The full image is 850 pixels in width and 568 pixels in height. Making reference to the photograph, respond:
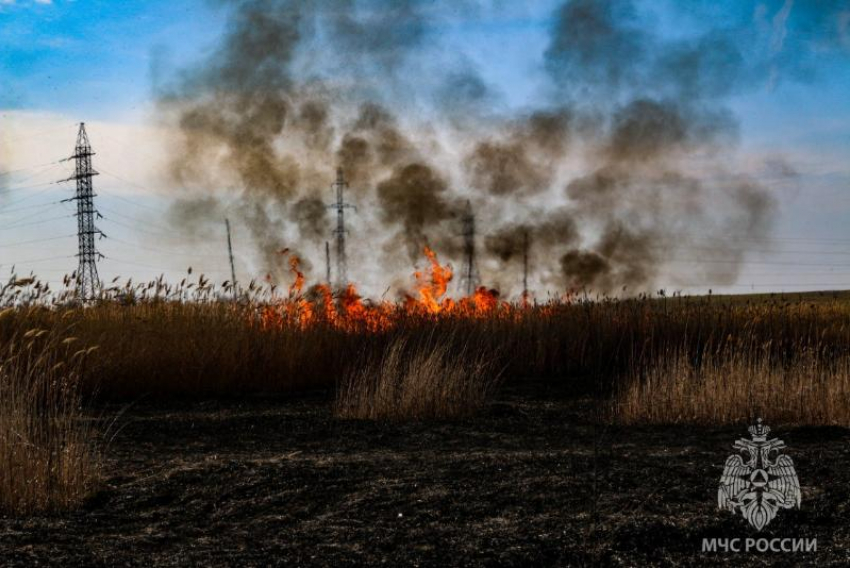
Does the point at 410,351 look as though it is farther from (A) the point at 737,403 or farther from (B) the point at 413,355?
(A) the point at 737,403

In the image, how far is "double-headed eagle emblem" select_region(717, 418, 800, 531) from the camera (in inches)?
220

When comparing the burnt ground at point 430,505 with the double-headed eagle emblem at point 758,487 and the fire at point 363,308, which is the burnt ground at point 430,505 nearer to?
the double-headed eagle emblem at point 758,487

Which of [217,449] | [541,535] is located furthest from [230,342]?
[541,535]

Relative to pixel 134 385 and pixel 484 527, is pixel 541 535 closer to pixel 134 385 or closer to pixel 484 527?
pixel 484 527

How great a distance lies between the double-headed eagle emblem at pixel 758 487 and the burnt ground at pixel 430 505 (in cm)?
9

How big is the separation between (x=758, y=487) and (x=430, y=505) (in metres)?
2.13

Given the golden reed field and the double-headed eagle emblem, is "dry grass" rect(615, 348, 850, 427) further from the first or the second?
the double-headed eagle emblem

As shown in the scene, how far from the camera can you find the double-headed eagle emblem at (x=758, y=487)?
558 cm

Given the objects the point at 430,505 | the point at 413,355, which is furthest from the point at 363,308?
the point at 430,505

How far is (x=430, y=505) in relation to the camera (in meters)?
5.68

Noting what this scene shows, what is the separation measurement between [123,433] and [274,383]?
3.60m

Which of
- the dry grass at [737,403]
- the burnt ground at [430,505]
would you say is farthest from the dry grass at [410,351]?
the burnt ground at [430,505]

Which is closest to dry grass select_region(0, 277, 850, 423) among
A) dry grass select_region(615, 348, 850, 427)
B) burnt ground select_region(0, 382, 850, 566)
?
dry grass select_region(615, 348, 850, 427)

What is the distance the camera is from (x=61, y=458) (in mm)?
6719
